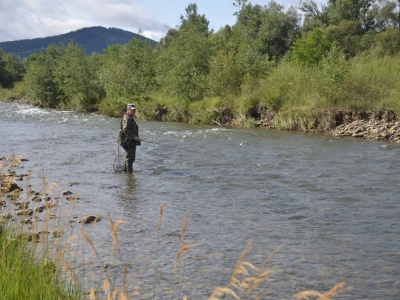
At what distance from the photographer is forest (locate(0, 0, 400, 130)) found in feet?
87.8

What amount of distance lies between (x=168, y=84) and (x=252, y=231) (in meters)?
29.1

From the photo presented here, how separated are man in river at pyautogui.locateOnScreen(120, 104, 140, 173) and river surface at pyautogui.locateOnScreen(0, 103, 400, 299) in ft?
1.52

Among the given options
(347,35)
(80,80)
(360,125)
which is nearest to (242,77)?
(360,125)

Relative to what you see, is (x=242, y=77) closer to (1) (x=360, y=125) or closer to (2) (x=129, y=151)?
(1) (x=360, y=125)

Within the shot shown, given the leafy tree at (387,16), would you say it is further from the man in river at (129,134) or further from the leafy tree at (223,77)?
the man in river at (129,134)

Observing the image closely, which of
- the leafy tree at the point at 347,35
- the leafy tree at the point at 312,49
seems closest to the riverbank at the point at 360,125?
the leafy tree at the point at 312,49

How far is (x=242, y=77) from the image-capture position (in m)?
34.3

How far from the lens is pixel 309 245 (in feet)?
26.7

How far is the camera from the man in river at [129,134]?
14273 millimetres

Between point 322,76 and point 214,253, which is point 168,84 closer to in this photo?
point 322,76

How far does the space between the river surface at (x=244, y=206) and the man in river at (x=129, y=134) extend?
465mm

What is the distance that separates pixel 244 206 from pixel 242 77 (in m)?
24.3

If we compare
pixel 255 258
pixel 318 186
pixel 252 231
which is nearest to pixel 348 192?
pixel 318 186

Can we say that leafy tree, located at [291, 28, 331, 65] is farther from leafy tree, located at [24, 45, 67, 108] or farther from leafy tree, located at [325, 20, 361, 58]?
leafy tree, located at [24, 45, 67, 108]
